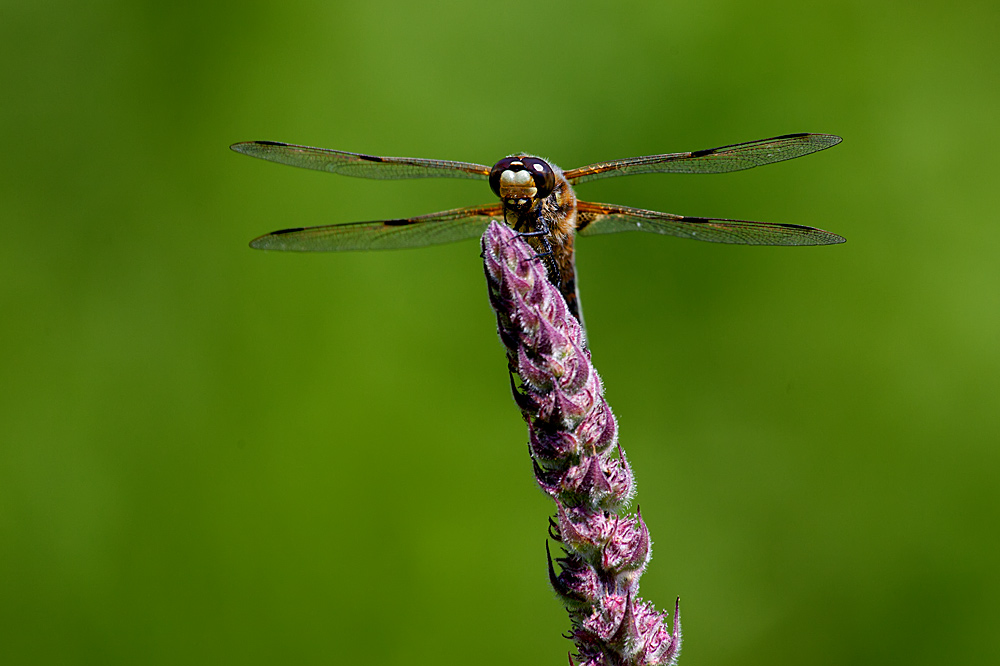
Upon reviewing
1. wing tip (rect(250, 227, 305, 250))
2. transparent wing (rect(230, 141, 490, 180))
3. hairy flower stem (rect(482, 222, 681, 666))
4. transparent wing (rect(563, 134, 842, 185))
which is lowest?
hairy flower stem (rect(482, 222, 681, 666))

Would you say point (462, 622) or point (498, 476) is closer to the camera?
point (462, 622)

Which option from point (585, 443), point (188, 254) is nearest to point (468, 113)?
point (188, 254)

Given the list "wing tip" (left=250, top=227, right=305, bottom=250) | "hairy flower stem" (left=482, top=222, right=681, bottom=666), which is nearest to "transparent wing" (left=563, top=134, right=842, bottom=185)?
"wing tip" (left=250, top=227, right=305, bottom=250)

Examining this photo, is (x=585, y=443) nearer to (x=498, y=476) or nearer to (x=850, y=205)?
(x=498, y=476)

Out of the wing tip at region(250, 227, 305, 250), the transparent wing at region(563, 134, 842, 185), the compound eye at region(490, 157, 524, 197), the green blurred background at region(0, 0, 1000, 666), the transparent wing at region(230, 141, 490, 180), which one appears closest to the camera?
the compound eye at region(490, 157, 524, 197)

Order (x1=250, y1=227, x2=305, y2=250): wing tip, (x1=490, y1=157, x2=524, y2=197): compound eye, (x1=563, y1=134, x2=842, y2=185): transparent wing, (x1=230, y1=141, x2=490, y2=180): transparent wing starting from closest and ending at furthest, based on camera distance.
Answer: (x1=490, y1=157, x2=524, y2=197): compound eye < (x1=563, y1=134, x2=842, y2=185): transparent wing < (x1=230, y1=141, x2=490, y2=180): transparent wing < (x1=250, y1=227, x2=305, y2=250): wing tip

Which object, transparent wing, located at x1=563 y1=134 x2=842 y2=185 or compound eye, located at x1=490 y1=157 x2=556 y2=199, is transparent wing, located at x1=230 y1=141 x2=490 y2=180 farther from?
compound eye, located at x1=490 y1=157 x2=556 y2=199

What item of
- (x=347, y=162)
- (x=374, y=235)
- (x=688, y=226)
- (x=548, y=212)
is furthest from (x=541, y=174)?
(x=347, y=162)
